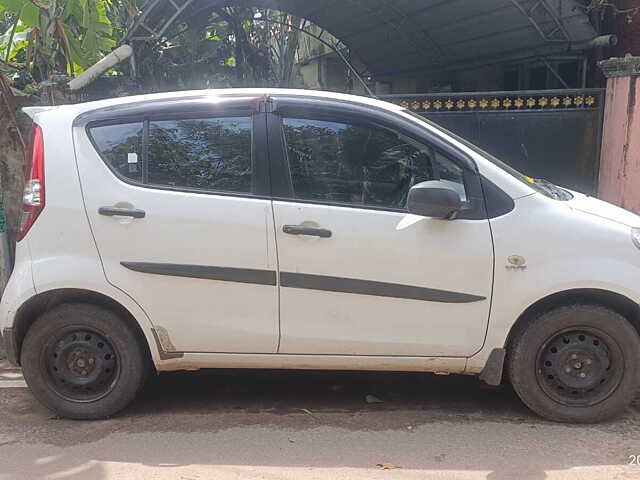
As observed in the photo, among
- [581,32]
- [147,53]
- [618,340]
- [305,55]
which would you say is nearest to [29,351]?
[618,340]

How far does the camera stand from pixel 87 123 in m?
3.41

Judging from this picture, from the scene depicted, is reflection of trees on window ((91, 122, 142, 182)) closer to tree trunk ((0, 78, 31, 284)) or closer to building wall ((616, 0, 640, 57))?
tree trunk ((0, 78, 31, 284))

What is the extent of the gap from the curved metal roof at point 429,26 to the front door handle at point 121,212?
16.7 feet

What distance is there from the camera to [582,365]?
330 cm

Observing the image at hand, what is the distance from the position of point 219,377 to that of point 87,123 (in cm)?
Result: 202

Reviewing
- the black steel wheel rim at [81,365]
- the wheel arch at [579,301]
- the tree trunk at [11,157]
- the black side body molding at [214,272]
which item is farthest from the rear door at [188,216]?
the tree trunk at [11,157]

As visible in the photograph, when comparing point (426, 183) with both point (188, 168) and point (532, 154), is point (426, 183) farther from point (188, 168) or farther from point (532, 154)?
point (532, 154)

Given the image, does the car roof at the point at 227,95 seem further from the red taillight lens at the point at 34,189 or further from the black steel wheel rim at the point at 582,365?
the black steel wheel rim at the point at 582,365

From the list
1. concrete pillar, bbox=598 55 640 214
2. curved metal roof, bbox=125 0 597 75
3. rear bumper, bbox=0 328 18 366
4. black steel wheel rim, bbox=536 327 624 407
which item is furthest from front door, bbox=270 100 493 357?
curved metal roof, bbox=125 0 597 75

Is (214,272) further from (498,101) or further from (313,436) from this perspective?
(498,101)

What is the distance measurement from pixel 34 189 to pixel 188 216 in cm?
94

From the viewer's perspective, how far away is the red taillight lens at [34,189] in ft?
10.9

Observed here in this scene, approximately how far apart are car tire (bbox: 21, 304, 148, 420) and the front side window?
1.43 m

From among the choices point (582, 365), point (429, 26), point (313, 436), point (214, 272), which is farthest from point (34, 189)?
point (429, 26)
